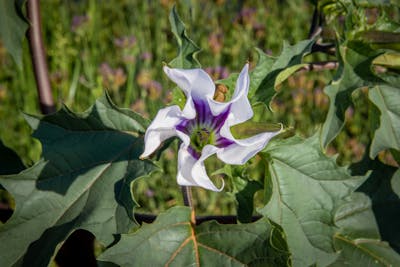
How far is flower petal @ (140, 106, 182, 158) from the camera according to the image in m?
0.60

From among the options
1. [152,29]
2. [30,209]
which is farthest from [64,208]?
[152,29]

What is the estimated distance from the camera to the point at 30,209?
30.5 inches

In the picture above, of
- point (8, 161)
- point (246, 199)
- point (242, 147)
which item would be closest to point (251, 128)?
point (242, 147)

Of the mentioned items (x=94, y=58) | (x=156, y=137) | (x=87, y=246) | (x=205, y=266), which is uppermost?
(x=156, y=137)

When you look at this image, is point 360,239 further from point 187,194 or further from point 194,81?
point 194,81

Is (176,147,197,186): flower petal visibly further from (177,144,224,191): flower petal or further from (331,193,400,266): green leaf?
(331,193,400,266): green leaf

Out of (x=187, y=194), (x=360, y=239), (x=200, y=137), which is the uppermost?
(x=200, y=137)

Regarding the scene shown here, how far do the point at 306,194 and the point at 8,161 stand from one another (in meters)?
0.50

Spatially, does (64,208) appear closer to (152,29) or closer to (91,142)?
(91,142)

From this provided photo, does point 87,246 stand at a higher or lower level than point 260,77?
lower

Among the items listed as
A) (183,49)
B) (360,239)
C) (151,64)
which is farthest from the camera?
(151,64)

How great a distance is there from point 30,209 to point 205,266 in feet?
0.78

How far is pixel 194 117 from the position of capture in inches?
25.3

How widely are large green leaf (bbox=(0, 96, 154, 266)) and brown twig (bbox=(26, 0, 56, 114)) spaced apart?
0.18 metres
